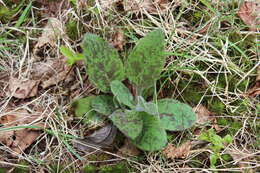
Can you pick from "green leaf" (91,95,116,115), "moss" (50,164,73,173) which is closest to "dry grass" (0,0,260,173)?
"moss" (50,164,73,173)

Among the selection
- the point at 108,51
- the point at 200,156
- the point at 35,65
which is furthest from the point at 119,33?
the point at 200,156

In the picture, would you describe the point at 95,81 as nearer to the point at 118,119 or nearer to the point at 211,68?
the point at 118,119

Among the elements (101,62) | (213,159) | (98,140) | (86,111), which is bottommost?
(213,159)

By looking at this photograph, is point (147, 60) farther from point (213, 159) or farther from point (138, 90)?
point (213, 159)

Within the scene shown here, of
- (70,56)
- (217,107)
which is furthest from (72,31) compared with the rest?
(217,107)

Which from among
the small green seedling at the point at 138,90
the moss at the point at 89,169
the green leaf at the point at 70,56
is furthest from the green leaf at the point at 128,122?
the green leaf at the point at 70,56

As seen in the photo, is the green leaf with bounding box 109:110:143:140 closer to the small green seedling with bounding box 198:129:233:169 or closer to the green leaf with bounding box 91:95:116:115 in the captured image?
the green leaf with bounding box 91:95:116:115
